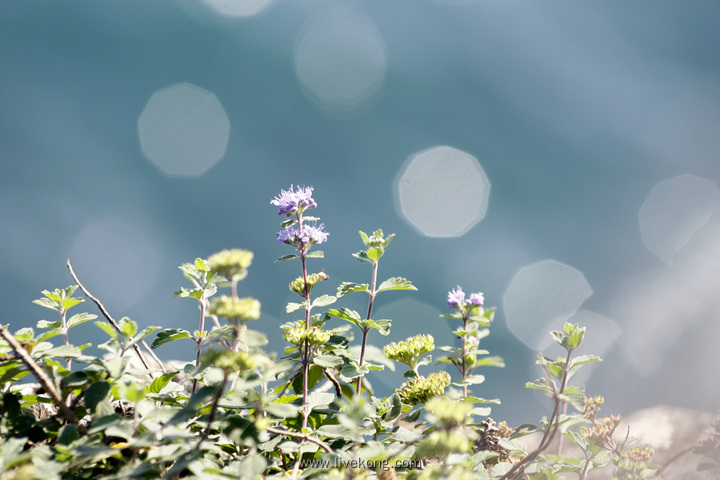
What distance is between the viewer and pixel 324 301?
1639 mm

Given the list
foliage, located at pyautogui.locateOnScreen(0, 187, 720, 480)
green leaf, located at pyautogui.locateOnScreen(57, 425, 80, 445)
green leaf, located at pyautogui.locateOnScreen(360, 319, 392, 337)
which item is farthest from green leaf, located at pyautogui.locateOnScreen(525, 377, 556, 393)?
green leaf, located at pyautogui.locateOnScreen(57, 425, 80, 445)

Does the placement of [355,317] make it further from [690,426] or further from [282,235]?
[690,426]

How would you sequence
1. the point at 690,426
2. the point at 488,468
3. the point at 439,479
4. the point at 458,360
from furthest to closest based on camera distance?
the point at 690,426 → the point at 458,360 → the point at 488,468 → the point at 439,479

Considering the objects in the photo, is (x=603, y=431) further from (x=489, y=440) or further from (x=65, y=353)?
(x=65, y=353)

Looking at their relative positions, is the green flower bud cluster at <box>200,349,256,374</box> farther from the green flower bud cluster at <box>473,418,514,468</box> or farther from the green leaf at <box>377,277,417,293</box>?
the green flower bud cluster at <box>473,418,514,468</box>

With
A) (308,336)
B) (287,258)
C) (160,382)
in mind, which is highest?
(287,258)

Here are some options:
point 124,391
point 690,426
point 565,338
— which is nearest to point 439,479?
point 124,391

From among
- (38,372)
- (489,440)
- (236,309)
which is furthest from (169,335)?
(489,440)

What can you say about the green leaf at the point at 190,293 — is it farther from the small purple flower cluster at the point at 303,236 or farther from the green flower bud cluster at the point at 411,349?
the green flower bud cluster at the point at 411,349

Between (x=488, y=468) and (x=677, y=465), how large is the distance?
0.96 meters

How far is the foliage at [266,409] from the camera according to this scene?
956 millimetres

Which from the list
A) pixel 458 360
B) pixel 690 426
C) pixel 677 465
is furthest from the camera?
pixel 690 426

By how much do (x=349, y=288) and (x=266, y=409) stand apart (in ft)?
2.32

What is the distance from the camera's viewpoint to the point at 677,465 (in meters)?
Result: 1.92
